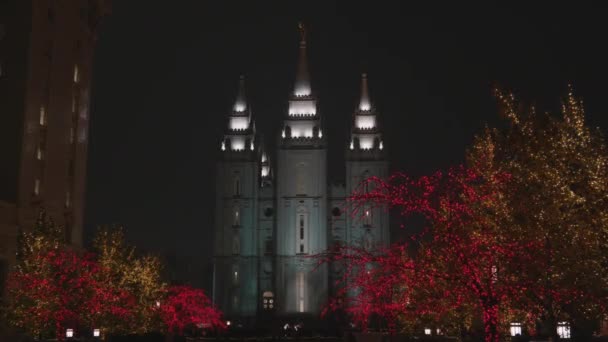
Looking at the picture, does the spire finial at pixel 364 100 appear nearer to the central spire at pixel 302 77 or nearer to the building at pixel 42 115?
the central spire at pixel 302 77

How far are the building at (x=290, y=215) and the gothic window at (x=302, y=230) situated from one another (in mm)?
136

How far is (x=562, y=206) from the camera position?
1148 inches

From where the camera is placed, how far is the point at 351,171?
109250mm

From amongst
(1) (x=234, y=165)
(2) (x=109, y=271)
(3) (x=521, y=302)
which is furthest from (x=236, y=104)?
(3) (x=521, y=302)

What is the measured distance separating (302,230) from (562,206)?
77.7 meters

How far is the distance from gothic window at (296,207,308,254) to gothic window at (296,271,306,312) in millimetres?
3232

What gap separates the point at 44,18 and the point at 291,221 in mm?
54971

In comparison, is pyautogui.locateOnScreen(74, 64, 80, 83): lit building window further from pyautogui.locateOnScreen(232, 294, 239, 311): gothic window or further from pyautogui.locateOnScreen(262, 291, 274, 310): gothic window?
pyautogui.locateOnScreen(262, 291, 274, 310): gothic window

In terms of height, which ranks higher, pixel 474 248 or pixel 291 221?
pixel 291 221

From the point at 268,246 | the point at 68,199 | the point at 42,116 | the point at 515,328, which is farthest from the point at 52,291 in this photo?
the point at 268,246

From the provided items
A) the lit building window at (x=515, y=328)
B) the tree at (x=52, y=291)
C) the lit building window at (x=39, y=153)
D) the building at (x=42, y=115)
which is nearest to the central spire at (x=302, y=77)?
the building at (x=42, y=115)

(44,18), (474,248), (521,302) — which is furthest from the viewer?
(44,18)

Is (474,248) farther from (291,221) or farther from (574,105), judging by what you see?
(291,221)

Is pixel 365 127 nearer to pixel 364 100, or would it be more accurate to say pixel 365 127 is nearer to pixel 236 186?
pixel 364 100
